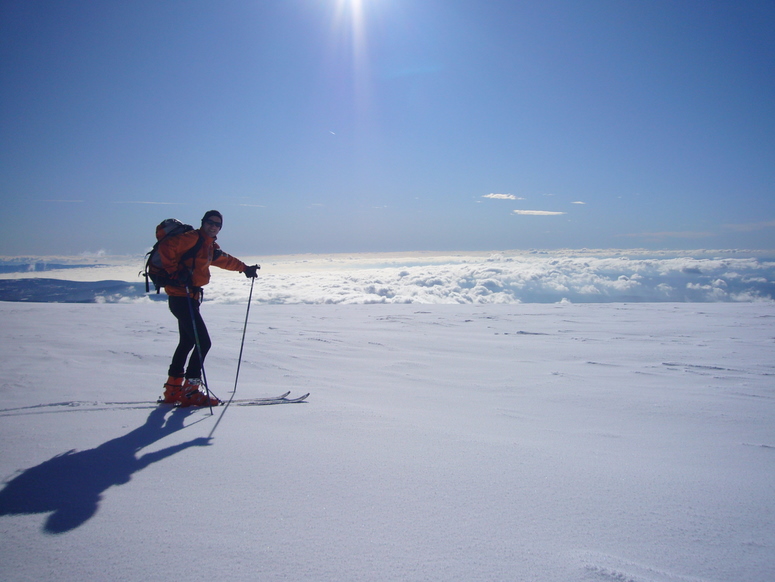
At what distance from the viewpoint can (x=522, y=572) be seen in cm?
128

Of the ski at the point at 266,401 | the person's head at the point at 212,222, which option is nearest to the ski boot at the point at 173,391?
the ski at the point at 266,401

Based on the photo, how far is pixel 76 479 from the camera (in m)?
1.86

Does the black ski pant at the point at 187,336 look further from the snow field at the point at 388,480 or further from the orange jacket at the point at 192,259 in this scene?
the snow field at the point at 388,480

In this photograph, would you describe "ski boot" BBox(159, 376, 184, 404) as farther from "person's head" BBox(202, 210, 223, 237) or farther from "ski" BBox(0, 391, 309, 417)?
"person's head" BBox(202, 210, 223, 237)

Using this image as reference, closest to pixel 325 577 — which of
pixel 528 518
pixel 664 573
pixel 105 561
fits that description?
pixel 105 561

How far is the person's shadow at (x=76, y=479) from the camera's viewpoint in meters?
1.57

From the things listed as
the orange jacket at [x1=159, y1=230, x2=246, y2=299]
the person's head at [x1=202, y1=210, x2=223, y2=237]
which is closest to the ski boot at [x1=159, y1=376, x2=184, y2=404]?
the orange jacket at [x1=159, y1=230, x2=246, y2=299]

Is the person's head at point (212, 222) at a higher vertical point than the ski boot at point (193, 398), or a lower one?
higher

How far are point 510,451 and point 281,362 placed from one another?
4.15 metres

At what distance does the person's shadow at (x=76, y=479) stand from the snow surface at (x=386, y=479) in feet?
0.03

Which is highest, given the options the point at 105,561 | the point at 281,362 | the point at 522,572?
the point at 522,572

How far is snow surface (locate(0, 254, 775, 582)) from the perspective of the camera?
4.37 feet

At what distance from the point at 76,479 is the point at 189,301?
181 centimetres

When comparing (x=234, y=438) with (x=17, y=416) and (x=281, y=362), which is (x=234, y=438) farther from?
(x=281, y=362)
